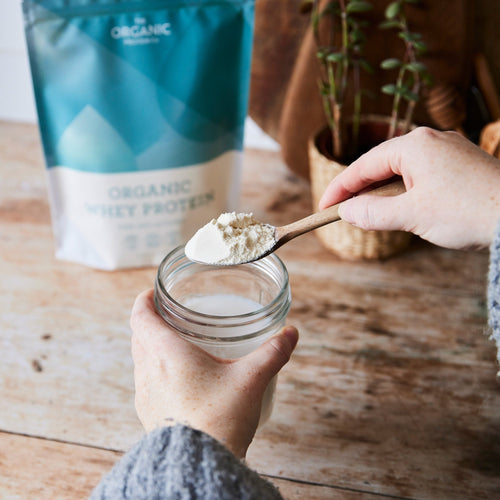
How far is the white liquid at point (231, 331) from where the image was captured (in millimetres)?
558

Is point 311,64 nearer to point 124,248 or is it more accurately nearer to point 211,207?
point 211,207

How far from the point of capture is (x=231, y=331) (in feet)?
1.81

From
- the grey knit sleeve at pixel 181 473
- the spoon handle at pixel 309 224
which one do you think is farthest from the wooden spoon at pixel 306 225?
the grey knit sleeve at pixel 181 473

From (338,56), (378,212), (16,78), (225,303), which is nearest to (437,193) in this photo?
(378,212)

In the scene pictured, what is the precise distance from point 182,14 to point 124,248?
365 mm

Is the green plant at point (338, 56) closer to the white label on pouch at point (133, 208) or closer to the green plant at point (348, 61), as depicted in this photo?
the green plant at point (348, 61)

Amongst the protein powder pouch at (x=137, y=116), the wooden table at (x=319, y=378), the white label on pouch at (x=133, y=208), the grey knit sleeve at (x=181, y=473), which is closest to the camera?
the grey knit sleeve at (x=181, y=473)

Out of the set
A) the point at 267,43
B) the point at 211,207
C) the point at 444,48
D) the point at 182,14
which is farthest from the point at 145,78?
the point at 444,48

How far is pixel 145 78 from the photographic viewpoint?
775mm

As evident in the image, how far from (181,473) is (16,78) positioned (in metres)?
1.07

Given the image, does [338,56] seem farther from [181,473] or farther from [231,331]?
[181,473]

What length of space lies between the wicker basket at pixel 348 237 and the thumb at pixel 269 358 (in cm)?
39

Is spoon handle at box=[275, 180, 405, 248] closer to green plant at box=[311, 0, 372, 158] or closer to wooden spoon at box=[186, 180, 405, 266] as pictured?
wooden spoon at box=[186, 180, 405, 266]

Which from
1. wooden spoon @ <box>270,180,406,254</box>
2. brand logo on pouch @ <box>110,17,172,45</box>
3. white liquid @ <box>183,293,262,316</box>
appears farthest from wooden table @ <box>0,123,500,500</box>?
brand logo on pouch @ <box>110,17,172,45</box>
